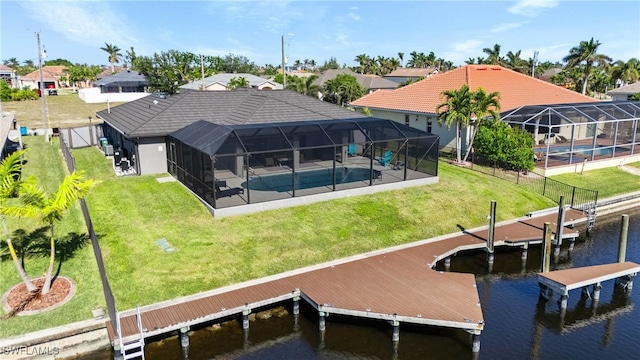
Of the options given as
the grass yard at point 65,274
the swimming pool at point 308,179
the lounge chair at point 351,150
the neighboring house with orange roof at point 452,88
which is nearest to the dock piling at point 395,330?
the grass yard at point 65,274

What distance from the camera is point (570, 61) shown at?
54.9 m

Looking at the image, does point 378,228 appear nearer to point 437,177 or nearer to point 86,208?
point 437,177

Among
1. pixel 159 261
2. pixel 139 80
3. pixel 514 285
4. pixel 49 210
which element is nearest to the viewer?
pixel 49 210

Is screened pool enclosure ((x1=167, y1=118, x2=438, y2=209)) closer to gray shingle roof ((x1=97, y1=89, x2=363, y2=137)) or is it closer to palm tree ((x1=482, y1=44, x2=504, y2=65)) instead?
gray shingle roof ((x1=97, y1=89, x2=363, y2=137))

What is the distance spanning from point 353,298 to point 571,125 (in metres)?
22.5

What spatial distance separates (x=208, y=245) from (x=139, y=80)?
57.9 m

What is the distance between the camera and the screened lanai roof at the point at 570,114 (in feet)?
95.2

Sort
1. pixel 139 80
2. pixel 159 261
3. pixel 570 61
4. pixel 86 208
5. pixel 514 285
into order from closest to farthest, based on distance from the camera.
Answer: pixel 159 261 < pixel 514 285 < pixel 86 208 < pixel 570 61 < pixel 139 80

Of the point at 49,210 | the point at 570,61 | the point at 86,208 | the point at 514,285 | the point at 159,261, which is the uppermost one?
the point at 570,61

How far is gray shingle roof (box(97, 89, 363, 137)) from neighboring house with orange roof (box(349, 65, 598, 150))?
7.99 meters

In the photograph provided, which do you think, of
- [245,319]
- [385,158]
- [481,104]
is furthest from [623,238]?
[245,319]

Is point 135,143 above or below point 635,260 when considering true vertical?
above

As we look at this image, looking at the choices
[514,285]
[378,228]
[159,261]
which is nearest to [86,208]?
[159,261]

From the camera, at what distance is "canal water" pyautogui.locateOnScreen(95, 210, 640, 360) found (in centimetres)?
1232
